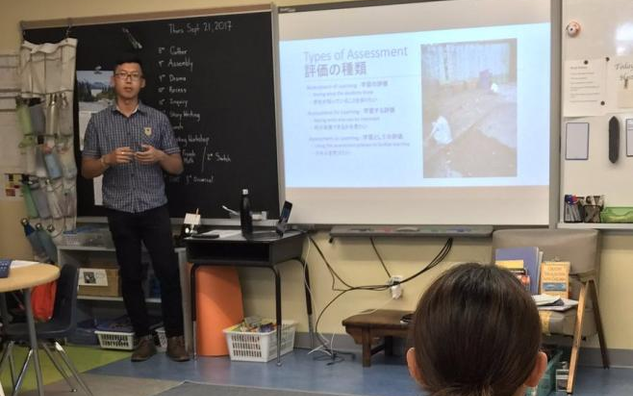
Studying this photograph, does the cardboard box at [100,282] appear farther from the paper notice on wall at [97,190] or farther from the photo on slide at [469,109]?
the photo on slide at [469,109]

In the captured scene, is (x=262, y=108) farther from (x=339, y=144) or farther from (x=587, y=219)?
(x=587, y=219)

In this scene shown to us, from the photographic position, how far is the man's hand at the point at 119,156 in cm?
459

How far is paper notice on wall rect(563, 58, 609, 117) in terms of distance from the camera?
4.15 meters

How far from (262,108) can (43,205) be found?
1.83 m

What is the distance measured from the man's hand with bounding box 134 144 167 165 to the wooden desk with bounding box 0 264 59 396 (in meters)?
1.12

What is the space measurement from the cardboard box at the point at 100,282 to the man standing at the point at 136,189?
11.6 inches

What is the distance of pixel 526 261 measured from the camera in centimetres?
412

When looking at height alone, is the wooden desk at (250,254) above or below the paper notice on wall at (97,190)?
below

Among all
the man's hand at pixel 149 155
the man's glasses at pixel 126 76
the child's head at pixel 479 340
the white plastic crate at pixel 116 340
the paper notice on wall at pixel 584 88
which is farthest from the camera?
the white plastic crate at pixel 116 340

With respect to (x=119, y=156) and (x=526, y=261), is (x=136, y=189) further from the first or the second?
(x=526, y=261)

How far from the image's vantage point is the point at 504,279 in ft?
3.52

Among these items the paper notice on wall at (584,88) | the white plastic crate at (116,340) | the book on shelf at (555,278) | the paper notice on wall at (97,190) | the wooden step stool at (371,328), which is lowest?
the white plastic crate at (116,340)

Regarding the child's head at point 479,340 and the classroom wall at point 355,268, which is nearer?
the child's head at point 479,340

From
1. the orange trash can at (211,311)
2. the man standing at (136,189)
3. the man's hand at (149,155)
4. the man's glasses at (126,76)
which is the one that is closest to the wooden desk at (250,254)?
the orange trash can at (211,311)
